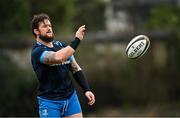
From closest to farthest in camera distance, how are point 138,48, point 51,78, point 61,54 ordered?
point 61,54
point 51,78
point 138,48

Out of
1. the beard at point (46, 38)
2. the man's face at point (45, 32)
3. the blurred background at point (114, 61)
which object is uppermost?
the man's face at point (45, 32)

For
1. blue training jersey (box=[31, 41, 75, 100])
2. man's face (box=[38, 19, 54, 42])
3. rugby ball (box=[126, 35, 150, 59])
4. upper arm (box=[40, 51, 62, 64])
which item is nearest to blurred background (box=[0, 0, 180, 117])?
rugby ball (box=[126, 35, 150, 59])

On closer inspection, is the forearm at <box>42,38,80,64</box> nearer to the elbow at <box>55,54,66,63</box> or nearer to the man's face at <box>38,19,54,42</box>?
the elbow at <box>55,54,66,63</box>

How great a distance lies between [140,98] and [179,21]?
8.86 feet

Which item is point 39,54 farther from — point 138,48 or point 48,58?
point 138,48

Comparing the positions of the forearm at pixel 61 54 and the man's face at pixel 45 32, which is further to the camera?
the man's face at pixel 45 32

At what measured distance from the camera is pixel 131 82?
66.1ft

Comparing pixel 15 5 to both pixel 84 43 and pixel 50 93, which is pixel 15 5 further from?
pixel 50 93

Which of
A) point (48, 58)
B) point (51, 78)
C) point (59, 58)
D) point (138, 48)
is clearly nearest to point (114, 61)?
point (138, 48)

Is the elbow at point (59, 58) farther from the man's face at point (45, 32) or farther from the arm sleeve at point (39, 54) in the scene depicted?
the man's face at point (45, 32)

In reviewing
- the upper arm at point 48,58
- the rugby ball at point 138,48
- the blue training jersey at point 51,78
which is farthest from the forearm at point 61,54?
the rugby ball at point 138,48

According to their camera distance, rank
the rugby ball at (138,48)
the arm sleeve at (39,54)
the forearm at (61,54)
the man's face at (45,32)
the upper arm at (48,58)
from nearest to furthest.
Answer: the forearm at (61,54) → the upper arm at (48,58) → the arm sleeve at (39,54) → the man's face at (45,32) → the rugby ball at (138,48)

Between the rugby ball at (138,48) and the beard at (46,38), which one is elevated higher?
the beard at (46,38)

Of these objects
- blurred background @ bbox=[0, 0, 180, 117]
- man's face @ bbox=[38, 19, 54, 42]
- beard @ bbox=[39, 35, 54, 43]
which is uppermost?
man's face @ bbox=[38, 19, 54, 42]
